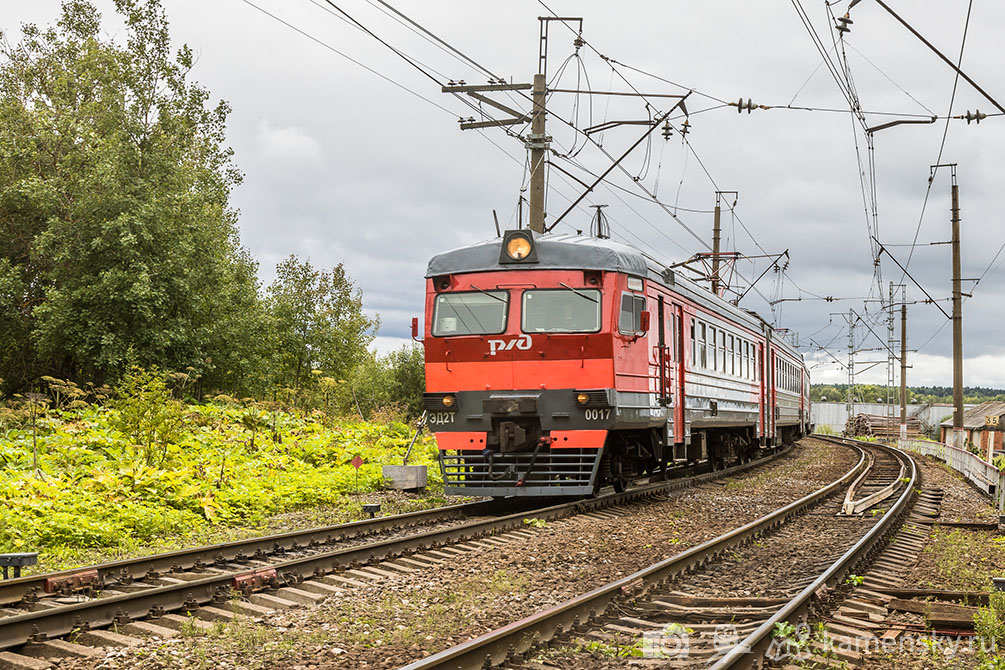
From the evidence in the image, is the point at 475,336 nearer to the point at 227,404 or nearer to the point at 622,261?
the point at 622,261

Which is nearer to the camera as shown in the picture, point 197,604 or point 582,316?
point 197,604

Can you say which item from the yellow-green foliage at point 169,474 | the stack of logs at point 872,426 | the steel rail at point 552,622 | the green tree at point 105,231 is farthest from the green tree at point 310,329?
the stack of logs at point 872,426

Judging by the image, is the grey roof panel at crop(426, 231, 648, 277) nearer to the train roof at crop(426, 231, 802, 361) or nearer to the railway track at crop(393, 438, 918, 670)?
the train roof at crop(426, 231, 802, 361)

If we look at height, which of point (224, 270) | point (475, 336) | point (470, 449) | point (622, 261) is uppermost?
point (224, 270)

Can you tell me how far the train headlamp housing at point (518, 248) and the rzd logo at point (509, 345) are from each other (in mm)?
1038

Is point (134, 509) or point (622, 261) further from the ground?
point (622, 261)

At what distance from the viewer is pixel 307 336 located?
32719 mm

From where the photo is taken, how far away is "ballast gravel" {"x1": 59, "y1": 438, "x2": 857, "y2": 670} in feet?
18.2

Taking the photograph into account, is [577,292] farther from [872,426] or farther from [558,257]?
[872,426]

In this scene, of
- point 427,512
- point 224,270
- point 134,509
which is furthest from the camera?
point 224,270

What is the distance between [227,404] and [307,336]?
12.6 m

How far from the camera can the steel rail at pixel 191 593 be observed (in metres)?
5.71

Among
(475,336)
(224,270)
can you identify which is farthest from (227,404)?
(475,336)

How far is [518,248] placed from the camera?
12.7 m
